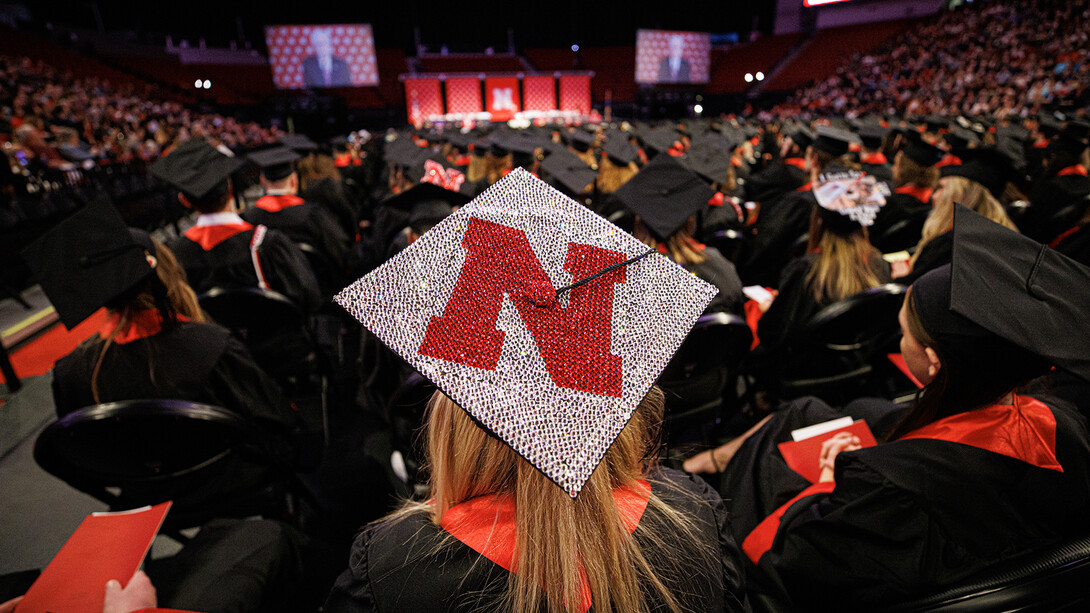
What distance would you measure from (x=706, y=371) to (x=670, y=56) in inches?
1115

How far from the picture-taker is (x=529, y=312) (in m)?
0.77

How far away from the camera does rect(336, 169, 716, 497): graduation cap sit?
2.23 feet

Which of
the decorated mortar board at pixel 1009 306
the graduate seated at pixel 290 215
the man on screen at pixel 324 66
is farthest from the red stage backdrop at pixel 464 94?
the decorated mortar board at pixel 1009 306

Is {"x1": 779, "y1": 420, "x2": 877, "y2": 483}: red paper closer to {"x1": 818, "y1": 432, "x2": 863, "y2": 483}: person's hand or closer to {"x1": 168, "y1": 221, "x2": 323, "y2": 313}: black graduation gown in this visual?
{"x1": 818, "y1": 432, "x2": 863, "y2": 483}: person's hand

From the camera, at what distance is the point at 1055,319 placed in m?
0.98

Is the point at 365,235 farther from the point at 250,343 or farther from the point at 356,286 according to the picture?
the point at 356,286

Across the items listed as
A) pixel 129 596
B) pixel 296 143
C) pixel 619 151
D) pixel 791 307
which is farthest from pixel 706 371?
pixel 296 143

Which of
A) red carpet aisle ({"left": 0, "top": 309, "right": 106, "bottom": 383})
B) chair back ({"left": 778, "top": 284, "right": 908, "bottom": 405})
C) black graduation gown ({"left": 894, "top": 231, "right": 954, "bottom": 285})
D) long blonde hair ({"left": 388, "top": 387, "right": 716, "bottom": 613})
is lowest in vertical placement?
red carpet aisle ({"left": 0, "top": 309, "right": 106, "bottom": 383})

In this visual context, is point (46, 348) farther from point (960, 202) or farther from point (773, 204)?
point (960, 202)

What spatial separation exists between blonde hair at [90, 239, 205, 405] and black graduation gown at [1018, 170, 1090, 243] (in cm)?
592

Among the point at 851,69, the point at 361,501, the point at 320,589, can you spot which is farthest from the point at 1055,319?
the point at 851,69

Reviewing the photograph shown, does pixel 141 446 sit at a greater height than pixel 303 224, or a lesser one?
lesser

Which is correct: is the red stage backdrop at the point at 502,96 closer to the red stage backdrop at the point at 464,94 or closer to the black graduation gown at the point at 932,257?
the red stage backdrop at the point at 464,94

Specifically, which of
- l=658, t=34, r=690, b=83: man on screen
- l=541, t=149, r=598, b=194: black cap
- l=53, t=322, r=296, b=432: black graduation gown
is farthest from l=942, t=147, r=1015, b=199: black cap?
l=658, t=34, r=690, b=83: man on screen
